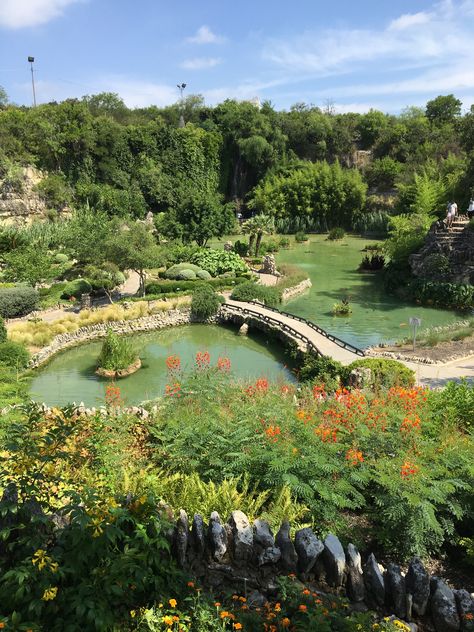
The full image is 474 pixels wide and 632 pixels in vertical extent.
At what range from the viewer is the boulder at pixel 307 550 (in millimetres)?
4648

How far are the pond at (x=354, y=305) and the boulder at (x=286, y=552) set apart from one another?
1511 centimetres

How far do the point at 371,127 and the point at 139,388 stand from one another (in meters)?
53.4

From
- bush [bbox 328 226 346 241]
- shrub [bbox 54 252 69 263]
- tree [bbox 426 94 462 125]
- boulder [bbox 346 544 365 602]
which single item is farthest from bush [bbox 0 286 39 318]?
tree [bbox 426 94 462 125]

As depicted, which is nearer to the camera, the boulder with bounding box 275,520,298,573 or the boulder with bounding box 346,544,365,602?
the boulder with bounding box 346,544,365,602

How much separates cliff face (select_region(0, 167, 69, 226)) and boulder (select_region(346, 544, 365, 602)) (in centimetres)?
3928

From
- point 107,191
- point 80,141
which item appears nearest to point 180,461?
point 107,191

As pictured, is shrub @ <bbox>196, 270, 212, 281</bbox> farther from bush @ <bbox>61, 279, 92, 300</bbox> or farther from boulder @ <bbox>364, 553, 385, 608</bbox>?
boulder @ <bbox>364, 553, 385, 608</bbox>

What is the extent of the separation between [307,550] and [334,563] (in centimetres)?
27

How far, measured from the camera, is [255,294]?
81.7 feet

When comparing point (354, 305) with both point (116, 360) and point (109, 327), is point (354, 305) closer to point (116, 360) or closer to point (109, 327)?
point (109, 327)

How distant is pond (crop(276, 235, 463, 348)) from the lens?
69.8ft

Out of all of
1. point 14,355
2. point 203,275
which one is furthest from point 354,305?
point 14,355

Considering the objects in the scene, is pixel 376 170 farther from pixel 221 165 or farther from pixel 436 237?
pixel 436 237

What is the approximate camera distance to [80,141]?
45.2 meters
